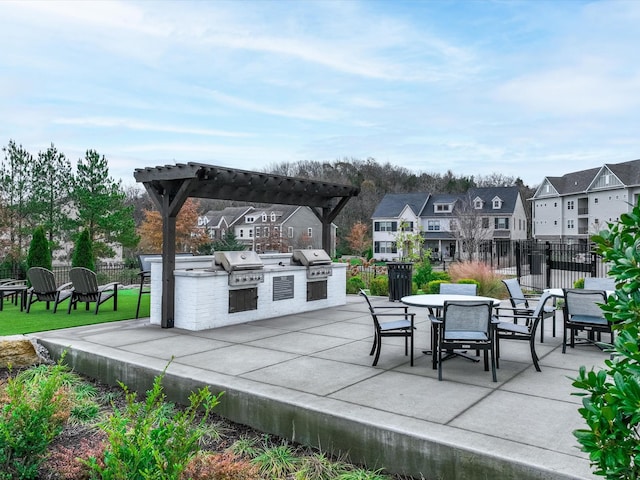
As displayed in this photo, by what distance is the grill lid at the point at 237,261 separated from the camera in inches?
354

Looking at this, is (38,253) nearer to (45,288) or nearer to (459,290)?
(45,288)

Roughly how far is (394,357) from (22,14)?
11.2 m

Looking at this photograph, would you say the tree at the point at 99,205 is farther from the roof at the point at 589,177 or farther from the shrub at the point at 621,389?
the roof at the point at 589,177

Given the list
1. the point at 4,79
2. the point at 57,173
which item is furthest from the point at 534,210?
the point at 4,79

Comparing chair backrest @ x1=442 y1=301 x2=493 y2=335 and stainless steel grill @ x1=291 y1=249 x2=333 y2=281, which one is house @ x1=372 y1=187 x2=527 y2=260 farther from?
chair backrest @ x1=442 y1=301 x2=493 y2=335

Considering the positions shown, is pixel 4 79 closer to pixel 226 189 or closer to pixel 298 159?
pixel 226 189

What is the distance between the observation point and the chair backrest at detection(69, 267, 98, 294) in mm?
9930

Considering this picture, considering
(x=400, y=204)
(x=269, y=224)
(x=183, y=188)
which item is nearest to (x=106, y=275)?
(x=183, y=188)

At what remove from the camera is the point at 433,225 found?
5116cm

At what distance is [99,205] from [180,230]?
1156 cm

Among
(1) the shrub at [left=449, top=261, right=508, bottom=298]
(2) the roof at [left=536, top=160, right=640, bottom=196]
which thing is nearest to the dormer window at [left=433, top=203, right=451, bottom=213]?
(2) the roof at [left=536, top=160, right=640, bottom=196]

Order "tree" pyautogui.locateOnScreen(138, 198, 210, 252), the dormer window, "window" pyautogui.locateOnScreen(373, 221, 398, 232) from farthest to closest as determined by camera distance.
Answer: "window" pyautogui.locateOnScreen(373, 221, 398, 232) → the dormer window → "tree" pyautogui.locateOnScreen(138, 198, 210, 252)

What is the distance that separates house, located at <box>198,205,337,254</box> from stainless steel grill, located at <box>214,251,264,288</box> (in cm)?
4004

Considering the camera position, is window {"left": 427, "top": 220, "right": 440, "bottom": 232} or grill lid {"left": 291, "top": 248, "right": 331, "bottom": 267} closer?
grill lid {"left": 291, "top": 248, "right": 331, "bottom": 267}
